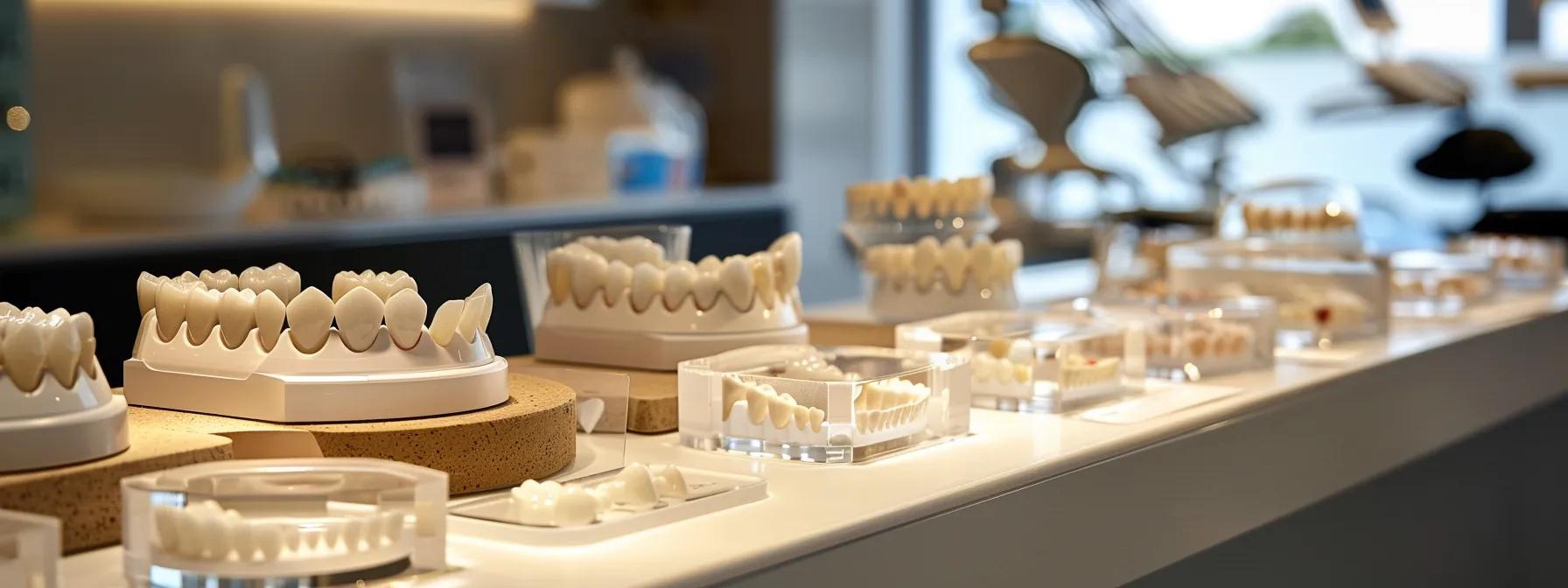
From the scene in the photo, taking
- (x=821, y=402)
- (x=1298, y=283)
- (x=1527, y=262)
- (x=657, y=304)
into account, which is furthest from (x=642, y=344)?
(x=1527, y=262)

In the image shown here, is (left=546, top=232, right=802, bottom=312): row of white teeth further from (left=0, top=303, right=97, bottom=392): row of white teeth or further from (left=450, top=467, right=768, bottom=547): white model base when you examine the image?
(left=0, top=303, right=97, bottom=392): row of white teeth

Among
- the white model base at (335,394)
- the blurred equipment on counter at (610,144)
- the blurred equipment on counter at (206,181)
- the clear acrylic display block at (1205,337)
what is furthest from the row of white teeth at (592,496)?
the blurred equipment on counter at (610,144)

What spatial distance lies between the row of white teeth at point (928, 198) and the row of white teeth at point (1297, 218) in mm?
549

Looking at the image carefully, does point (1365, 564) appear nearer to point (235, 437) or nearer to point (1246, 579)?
point (1246, 579)

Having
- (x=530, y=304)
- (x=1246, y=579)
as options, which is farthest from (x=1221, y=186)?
(x=530, y=304)

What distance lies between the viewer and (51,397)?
3.10 feet

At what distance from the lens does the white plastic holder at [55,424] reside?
92cm

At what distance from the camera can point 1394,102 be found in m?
3.11

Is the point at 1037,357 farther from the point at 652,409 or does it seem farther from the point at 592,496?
the point at 592,496

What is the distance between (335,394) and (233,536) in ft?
0.89

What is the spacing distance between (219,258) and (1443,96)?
2397 mm

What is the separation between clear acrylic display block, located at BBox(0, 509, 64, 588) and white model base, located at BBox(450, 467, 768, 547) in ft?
0.82

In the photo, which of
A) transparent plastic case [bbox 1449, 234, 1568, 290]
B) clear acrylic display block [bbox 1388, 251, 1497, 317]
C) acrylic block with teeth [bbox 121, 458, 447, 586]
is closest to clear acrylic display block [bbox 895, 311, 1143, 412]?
acrylic block with teeth [bbox 121, 458, 447, 586]

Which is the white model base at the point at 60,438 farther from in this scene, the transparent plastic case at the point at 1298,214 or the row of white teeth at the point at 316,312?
the transparent plastic case at the point at 1298,214
